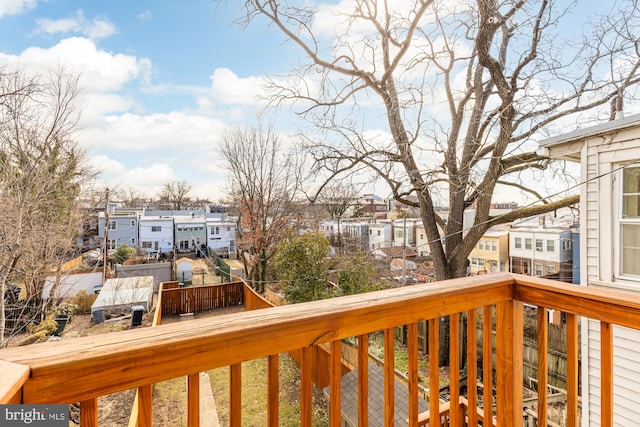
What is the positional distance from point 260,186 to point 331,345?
44.2ft

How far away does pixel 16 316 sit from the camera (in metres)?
7.15

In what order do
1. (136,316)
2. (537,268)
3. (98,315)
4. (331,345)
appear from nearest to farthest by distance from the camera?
(331,345) < (136,316) < (98,315) < (537,268)

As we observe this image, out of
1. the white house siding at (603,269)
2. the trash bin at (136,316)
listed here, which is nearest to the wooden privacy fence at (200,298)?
the trash bin at (136,316)

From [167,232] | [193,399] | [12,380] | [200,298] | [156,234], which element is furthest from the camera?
[167,232]

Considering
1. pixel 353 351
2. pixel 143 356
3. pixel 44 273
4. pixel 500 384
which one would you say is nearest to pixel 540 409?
pixel 500 384

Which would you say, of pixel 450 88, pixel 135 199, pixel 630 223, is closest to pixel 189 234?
pixel 135 199

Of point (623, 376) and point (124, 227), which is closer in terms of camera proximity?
point (623, 376)

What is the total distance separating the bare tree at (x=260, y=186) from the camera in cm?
1369

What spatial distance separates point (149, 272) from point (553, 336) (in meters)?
15.9

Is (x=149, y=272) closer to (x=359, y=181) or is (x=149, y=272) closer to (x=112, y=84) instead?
(x=112, y=84)

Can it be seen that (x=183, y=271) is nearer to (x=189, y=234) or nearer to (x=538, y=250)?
(x=189, y=234)

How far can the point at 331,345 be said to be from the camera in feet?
2.90

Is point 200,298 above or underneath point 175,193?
underneath

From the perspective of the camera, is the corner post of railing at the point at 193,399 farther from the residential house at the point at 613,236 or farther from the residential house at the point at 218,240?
the residential house at the point at 218,240
